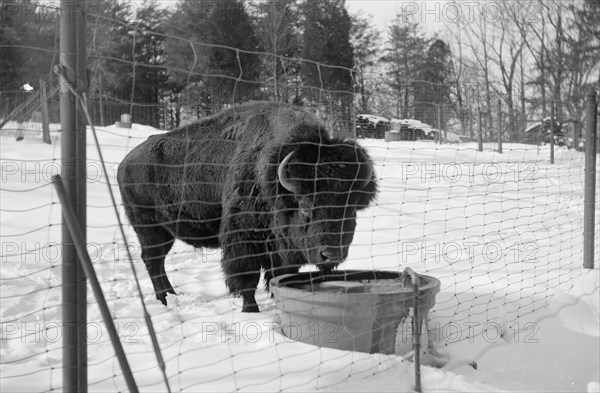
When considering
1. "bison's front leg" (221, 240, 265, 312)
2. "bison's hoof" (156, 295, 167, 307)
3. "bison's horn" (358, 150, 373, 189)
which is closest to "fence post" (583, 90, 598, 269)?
"bison's horn" (358, 150, 373, 189)

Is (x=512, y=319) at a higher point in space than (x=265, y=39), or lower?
lower

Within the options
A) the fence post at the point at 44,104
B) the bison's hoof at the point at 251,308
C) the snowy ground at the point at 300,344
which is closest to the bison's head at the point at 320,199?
the snowy ground at the point at 300,344

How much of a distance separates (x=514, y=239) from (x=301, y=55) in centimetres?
2411

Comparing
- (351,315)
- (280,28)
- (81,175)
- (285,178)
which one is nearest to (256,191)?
(285,178)

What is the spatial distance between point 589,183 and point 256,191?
11.4 ft

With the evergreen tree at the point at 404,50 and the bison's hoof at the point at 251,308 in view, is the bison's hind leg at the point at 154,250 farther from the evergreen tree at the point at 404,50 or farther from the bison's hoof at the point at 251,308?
the evergreen tree at the point at 404,50

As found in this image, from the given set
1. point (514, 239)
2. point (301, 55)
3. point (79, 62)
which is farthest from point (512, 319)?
point (301, 55)

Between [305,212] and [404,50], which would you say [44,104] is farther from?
[404,50]

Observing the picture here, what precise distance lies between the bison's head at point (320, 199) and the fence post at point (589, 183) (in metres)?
2.45

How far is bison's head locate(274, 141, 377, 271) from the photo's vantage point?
477cm

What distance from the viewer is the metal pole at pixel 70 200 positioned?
233 cm

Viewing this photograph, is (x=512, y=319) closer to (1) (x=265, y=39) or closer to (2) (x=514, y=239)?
(2) (x=514, y=239)

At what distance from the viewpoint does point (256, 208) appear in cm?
568

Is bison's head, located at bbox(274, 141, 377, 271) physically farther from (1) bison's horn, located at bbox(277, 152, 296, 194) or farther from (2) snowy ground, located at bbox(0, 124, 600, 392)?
(2) snowy ground, located at bbox(0, 124, 600, 392)
